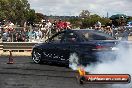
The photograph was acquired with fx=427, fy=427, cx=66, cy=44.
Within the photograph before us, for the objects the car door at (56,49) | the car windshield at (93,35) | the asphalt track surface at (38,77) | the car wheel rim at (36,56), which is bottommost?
the asphalt track surface at (38,77)

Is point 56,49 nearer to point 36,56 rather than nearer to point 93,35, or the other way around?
point 36,56

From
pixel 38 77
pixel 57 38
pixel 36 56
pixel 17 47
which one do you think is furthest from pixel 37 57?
pixel 17 47

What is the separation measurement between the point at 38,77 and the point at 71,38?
9.79 feet

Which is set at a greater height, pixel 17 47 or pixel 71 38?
pixel 71 38

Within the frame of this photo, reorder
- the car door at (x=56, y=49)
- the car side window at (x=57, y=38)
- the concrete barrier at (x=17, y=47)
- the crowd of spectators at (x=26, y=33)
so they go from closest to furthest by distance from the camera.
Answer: the car door at (x=56, y=49)
the car side window at (x=57, y=38)
the concrete barrier at (x=17, y=47)
the crowd of spectators at (x=26, y=33)

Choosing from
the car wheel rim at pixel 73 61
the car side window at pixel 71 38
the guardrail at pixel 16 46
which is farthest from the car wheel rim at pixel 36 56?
the guardrail at pixel 16 46

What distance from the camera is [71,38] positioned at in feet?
52.0

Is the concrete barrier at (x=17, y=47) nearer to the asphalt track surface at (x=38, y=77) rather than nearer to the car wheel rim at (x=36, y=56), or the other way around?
the car wheel rim at (x=36, y=56)

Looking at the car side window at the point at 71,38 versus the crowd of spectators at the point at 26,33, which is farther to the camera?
the crowd of spectators at the point at 26,33

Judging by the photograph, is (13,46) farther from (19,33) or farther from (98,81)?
(98,81)

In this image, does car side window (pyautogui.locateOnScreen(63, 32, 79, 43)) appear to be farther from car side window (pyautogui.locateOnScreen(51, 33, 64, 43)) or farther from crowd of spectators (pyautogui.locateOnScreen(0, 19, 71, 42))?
crowd of spectators (pyautogui.locateOnScreen(0, 19, 71, 42))

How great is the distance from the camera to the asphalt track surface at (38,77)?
37.8ft

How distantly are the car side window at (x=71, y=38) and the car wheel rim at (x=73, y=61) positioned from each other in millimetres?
582

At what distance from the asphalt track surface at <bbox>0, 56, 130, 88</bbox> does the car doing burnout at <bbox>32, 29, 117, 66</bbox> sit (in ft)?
1.36
